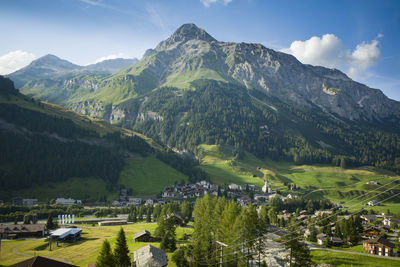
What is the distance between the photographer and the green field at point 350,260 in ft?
197

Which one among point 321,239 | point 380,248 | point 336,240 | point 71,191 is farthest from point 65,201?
point 380,248

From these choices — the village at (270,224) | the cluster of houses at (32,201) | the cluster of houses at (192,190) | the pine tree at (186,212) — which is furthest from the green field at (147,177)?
the pine tree at (186,212)

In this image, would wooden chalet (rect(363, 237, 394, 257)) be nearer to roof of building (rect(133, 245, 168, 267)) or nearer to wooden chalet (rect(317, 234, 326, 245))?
wooden chalet (rect(317, 234, 326, 245))

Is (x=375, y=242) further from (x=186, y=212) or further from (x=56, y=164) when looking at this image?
(x=56, y=164)

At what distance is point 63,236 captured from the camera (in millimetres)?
74125

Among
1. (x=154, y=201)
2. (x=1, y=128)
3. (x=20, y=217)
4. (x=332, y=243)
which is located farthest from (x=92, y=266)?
(x=1, y=128)

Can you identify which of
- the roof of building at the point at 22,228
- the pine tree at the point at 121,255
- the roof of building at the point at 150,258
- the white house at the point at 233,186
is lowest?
the roof of building at the point at 22,228

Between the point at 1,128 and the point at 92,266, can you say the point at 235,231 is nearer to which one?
the point at 92,266

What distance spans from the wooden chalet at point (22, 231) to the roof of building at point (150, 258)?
4564 cm

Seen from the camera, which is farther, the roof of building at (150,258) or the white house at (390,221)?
the white house at (390,221)

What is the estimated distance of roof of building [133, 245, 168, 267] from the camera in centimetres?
5181

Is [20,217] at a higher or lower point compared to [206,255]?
lower

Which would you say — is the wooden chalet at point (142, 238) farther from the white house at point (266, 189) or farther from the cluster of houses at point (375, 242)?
the white house at point (266, 189)

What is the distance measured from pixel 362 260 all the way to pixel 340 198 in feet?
452
